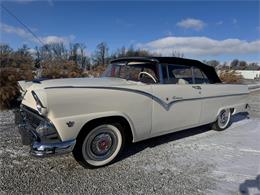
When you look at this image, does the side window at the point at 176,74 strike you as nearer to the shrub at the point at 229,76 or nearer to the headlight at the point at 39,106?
the headlight at the point at 39,106

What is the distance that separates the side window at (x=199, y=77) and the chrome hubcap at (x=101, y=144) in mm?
2379

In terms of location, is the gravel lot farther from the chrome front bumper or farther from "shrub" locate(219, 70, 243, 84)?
"shrub" locate(219, 70, 243, 84)

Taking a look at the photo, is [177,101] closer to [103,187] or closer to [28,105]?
[103,187]

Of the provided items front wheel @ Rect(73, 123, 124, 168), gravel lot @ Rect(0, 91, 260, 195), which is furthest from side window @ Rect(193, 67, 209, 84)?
front wheel @ Rect(73, 123, 124, 168)

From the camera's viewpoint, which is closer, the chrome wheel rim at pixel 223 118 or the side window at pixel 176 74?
the side window at pixel 176 74

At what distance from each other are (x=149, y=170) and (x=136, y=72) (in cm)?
187

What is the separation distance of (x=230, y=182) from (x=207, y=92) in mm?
2165

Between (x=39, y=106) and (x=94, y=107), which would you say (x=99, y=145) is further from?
(x=39, y=106)

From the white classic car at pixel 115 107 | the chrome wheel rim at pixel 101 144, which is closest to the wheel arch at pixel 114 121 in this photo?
the white classic car at pixel 115 107

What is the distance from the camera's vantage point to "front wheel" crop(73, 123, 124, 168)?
3.46 meters

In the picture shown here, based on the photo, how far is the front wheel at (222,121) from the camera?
5730 mm

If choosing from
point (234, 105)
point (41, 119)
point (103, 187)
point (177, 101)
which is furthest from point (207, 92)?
point (41, 119)

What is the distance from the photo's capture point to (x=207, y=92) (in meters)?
5.04

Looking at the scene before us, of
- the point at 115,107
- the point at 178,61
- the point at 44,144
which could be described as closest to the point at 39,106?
the point at 44,144
